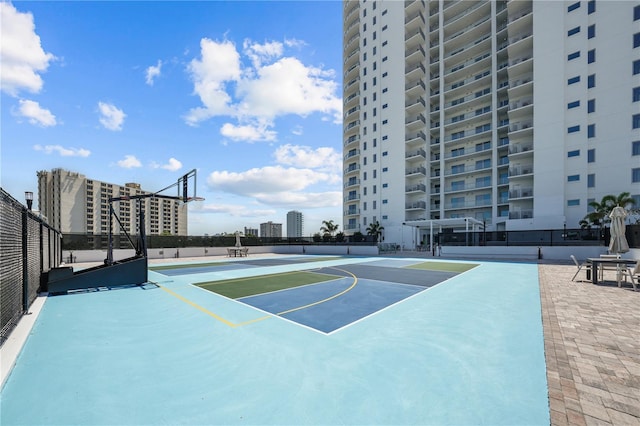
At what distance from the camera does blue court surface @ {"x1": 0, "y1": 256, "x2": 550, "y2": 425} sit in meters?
3.02

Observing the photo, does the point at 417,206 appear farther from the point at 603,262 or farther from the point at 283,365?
the point at 283,365

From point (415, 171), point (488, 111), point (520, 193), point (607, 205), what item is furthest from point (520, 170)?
point (415, 171)

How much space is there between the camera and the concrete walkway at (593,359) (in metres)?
3.06

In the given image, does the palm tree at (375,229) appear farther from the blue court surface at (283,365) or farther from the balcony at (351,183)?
the blue court surface at (283,365)

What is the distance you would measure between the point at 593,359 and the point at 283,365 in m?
4.81

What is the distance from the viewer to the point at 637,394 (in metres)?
3.38

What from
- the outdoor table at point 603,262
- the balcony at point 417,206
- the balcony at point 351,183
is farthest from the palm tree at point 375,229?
the outdoor table at point 603,262

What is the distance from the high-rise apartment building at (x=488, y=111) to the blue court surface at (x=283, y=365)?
90.6 ft

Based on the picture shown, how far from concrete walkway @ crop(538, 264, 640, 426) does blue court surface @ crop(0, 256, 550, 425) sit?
0.22 metres

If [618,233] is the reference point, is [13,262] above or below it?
below

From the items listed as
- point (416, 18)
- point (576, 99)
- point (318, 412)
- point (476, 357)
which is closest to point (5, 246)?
point (318, 412)

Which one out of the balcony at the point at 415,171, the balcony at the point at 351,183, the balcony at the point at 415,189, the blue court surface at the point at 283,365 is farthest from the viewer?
the balcony at the point at 351,183

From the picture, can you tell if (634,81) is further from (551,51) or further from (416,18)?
(416,18)

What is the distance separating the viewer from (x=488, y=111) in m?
44.8
